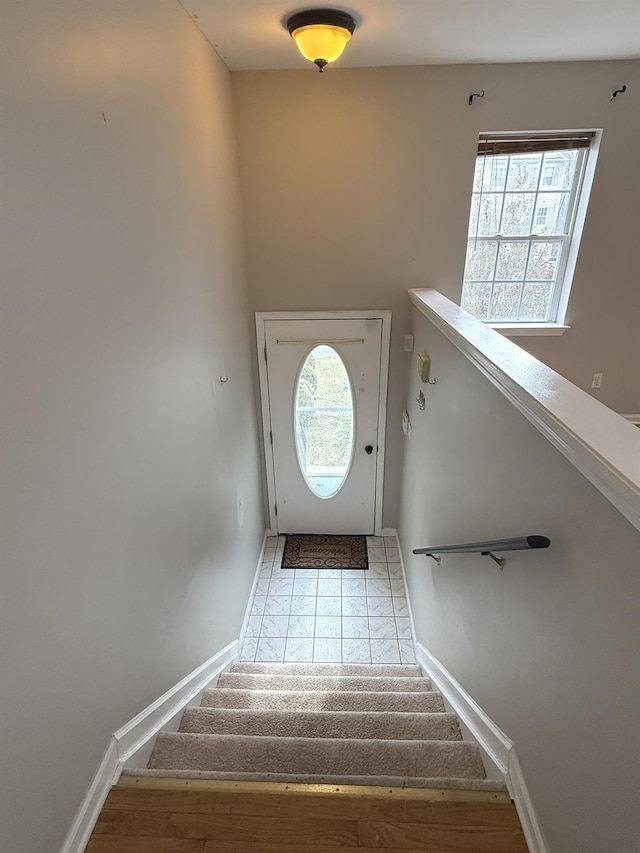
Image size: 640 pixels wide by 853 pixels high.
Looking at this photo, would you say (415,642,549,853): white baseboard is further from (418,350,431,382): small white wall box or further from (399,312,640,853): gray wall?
(418,350,431,382): small white wall box

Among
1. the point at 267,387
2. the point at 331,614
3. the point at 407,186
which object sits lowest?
the point at 331,614

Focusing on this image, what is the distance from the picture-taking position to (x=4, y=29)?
0.88m

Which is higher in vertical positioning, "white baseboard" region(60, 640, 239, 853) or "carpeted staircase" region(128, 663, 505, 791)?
"white baseboard" region(60, 640, 239, 853)

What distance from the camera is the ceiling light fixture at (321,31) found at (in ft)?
6.75

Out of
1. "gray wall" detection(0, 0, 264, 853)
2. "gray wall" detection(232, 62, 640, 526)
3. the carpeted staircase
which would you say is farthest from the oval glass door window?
the carpeted staircase

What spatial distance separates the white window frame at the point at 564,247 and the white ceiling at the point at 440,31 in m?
0.38

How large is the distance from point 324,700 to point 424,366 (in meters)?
1.80

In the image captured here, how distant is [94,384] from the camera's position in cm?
122

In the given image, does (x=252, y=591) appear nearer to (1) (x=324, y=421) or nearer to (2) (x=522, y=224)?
(1) (x=324, y=421)

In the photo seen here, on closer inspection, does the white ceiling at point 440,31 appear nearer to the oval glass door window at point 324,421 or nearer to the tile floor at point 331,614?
the oval glass door window at point 324,421

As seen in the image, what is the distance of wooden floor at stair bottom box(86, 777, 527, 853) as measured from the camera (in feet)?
4.09

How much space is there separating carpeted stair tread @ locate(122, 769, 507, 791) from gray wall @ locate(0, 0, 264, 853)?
23cm

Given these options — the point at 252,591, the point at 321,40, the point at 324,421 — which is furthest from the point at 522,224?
the point at 252,591

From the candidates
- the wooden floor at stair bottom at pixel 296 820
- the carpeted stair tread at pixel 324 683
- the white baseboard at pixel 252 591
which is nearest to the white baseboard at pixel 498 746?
the wooden floor at stair bottom at pixel 296 820
